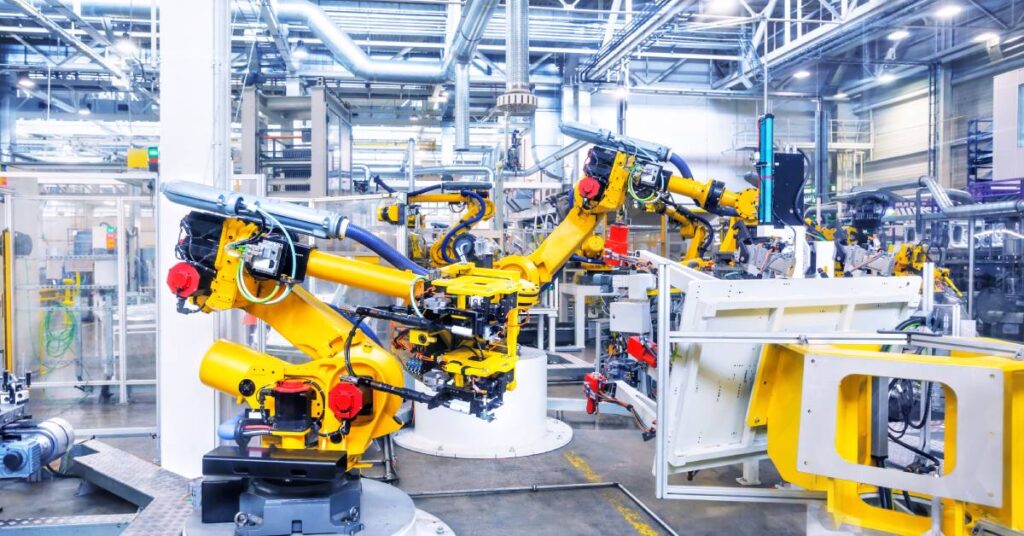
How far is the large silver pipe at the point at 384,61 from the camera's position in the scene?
362 inches

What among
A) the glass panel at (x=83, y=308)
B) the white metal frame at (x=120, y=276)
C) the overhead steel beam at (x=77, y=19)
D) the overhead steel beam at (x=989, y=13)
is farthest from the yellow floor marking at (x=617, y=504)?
the overhead steel beam at (x=989, y=13)

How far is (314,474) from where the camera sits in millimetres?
3107

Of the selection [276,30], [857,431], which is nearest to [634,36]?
[276,30]

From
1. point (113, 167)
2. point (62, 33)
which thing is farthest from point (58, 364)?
point (113, 167)

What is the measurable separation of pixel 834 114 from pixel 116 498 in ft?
59.3

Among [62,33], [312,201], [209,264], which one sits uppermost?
[62,33]

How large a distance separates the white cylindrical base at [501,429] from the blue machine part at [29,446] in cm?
269

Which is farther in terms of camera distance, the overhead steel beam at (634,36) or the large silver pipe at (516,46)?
the overhead steel beam at (634,36)

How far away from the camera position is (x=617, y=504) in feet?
15.6

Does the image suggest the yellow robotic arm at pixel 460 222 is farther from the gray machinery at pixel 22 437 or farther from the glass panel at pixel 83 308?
the glass panel at pixel 83 308

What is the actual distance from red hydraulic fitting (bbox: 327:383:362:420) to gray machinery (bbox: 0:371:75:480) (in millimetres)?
2867

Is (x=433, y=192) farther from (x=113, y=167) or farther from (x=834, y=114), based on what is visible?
(x=834, y=114)

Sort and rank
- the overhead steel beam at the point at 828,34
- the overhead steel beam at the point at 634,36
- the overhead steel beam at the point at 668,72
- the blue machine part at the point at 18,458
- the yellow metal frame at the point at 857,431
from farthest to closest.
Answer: the overhead steel beam at the point at 668,72 → the overhead steel beam at the point at 828,34 → the overhead steel beam at the point at 634,36 → the blue machine part at the point at 18,458 → the yellow metal frame at the point at 857,431

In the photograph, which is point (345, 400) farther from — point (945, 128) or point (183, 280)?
point (945, 128)
